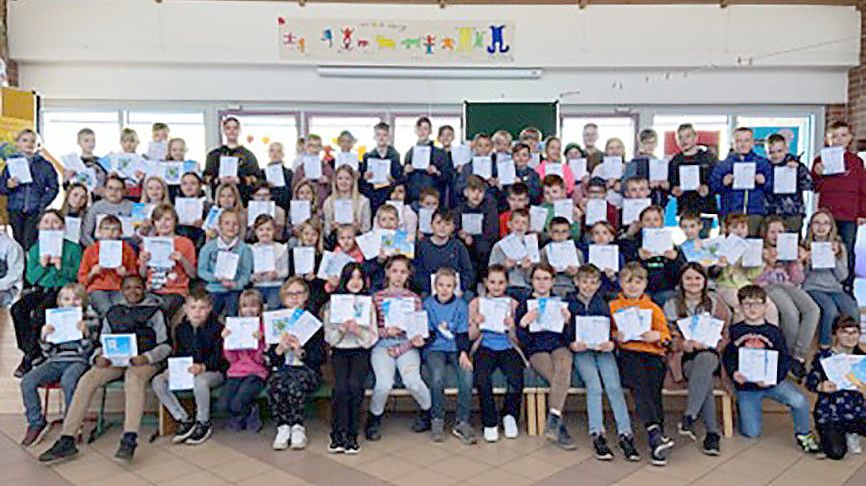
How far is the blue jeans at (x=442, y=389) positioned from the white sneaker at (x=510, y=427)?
9.6 inches

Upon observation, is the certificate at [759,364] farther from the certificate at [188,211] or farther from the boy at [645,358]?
the certificate at [188,211]

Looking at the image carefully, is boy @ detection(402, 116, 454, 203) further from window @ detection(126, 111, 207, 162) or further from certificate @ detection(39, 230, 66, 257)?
window @ detection(126, 111, 207, 162)

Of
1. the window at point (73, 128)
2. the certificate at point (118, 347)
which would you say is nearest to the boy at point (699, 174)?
the certificate at point (118, 347)

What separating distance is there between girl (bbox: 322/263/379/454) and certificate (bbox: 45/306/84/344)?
60.2 inches

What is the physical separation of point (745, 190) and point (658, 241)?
1.25 meters

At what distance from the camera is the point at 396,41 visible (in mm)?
9180

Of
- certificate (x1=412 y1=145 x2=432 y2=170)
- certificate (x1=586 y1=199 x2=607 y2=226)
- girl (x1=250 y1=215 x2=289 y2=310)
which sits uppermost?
certificate (x1=412 y1=145 x2=432 y2=170)

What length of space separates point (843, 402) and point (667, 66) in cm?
633

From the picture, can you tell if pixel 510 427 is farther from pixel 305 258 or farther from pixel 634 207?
pixel 634 207

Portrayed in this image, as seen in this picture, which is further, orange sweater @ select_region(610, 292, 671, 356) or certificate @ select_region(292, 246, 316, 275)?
certificate @ select_region(292, 246, 316, 275)

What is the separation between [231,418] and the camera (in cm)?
452

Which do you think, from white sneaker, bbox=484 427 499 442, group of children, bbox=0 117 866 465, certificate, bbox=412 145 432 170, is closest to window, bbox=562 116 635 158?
group of children, bbox=0 117 866 465

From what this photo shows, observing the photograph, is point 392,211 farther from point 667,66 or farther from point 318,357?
point 667,66

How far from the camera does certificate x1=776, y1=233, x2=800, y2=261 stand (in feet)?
16.8
